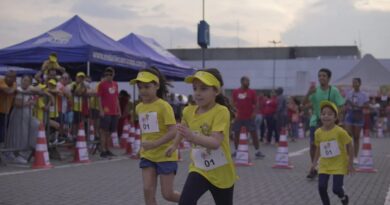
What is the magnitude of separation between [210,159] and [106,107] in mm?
9351

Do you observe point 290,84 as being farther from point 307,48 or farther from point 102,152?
point 102,152

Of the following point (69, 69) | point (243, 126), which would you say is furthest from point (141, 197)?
point (69, 69)

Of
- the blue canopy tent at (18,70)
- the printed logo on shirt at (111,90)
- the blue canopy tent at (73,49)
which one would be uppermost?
the blue canopy tent at (73,49)

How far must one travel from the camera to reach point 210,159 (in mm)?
4645

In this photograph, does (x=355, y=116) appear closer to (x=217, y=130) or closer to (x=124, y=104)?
(x=124, y=104)

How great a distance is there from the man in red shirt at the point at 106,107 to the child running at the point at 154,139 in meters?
7.81

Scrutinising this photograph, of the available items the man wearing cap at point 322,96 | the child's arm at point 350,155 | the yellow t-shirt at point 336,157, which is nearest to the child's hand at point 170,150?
the yellow t-shirt at point 336,157

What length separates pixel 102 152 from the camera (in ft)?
44.5

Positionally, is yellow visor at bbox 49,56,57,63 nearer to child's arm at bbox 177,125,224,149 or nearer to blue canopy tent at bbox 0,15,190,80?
blue canopy tent at bbox 0,15,190,80

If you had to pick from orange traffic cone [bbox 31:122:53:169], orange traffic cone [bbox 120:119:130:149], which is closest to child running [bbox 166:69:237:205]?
orange traffic cone [bbox 31:122:53:169]

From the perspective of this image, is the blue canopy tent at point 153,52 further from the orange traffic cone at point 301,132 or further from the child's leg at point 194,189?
the child's leg at point 194,189

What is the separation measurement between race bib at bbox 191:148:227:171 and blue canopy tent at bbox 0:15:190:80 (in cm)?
1158

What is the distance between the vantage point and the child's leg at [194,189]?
462 cm

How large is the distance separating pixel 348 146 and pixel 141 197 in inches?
110
